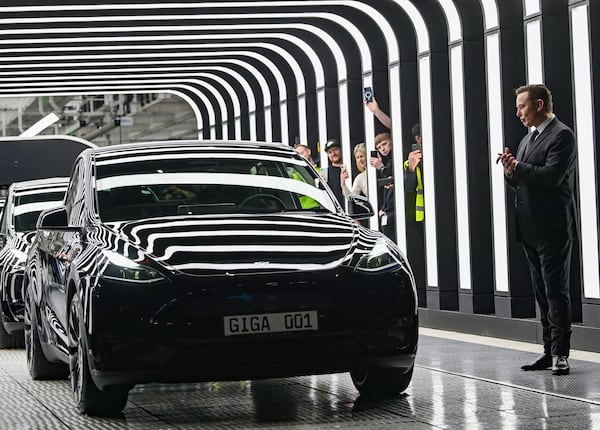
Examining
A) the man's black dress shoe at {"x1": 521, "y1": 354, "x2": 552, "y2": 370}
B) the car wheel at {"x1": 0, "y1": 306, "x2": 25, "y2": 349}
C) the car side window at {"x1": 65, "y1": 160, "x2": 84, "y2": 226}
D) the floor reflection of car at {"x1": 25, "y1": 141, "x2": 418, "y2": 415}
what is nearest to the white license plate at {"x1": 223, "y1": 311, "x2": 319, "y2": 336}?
the floor reflection of car at {"x1": 25, "y1": 141, "x2": 418, "y2": 415}

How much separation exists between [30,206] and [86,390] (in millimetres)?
6695

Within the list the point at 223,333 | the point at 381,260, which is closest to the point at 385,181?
the point at 381,260

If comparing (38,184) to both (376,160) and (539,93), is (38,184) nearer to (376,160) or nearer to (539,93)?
(376,160)

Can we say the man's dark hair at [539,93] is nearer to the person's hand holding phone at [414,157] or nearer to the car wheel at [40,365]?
the car wheel at [40,365]

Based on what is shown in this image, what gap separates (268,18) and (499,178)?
522 cm

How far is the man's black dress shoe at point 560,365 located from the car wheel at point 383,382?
61.4 inches

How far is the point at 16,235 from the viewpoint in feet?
42.8

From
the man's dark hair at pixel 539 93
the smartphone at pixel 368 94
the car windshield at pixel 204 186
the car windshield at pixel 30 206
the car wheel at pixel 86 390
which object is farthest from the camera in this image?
the smartphone at pixel 368 94

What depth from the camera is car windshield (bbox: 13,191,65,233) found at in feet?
44.0

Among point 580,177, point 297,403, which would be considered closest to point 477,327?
point 580,177

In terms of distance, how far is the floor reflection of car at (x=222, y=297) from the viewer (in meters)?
6.66

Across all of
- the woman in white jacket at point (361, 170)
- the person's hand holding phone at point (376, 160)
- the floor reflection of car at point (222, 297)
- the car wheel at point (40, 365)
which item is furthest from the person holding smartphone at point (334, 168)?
the floor reflection of car at point (222, 297)

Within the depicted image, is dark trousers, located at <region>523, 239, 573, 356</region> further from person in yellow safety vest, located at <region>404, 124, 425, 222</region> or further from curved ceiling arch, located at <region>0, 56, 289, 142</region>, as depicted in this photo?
curved ceiling arch, located at <region>0, 56, 289, 142</region>

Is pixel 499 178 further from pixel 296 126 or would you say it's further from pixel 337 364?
pixel 296 126
